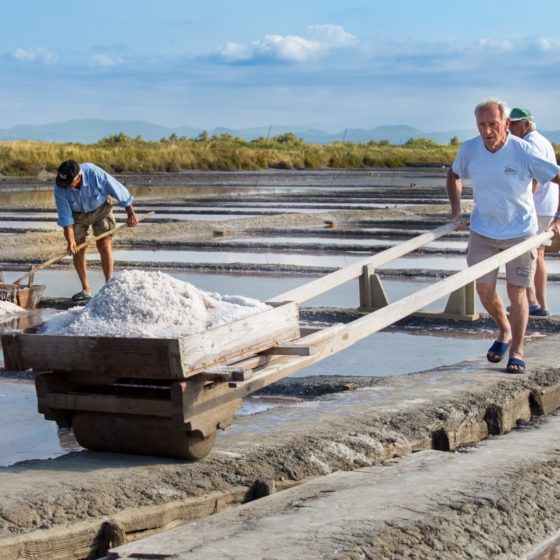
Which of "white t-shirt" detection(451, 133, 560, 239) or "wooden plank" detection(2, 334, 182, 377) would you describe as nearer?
"wooden plank" detection(2, 334, 182, 377)

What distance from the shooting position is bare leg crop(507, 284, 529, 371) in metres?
6.39

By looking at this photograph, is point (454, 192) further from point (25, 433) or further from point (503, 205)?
point (25, 433)

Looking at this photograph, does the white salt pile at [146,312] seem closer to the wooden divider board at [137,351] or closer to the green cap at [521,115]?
the wooden divider board at [137,351]

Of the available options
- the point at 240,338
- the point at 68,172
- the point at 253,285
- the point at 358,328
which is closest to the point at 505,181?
the point at 358,328

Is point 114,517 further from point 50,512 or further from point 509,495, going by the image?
point 509,495

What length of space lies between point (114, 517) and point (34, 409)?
8.03 ft

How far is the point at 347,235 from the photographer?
18.5 meters

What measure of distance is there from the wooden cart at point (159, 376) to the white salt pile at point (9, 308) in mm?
4973

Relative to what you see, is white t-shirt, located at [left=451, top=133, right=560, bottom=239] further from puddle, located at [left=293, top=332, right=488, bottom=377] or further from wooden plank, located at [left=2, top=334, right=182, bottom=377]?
wooden plank, located at [left=2, top=334, right=182, bottom=377]

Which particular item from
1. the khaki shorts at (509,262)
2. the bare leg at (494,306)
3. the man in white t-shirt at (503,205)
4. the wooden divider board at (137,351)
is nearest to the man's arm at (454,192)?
the man in white t-shirt at (503,205)

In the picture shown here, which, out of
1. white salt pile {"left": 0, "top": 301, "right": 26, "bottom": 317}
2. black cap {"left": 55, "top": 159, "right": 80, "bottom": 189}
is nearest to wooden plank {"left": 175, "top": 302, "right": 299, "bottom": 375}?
black cap {"left": 55, "top": 159, "right": 80, "bottom": 189}

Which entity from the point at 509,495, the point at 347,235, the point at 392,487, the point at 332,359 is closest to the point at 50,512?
the point at 392,487

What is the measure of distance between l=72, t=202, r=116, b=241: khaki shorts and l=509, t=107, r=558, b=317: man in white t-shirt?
3.78m

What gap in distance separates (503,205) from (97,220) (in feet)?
15.4
